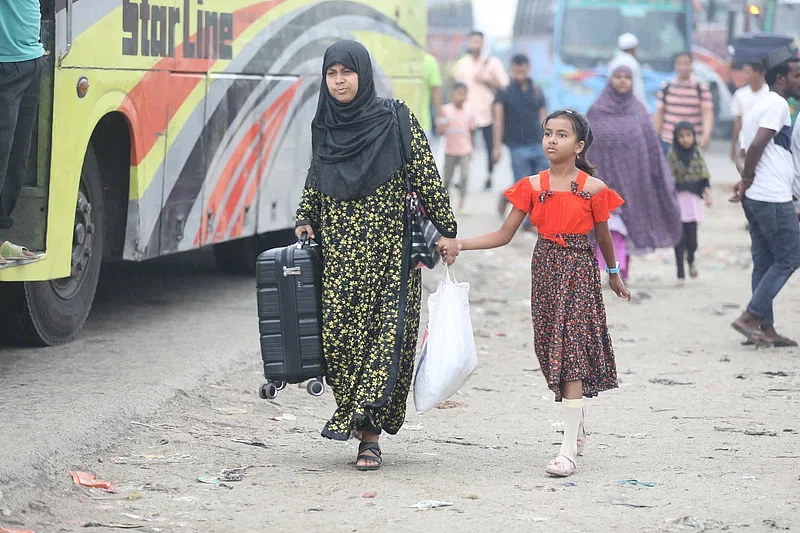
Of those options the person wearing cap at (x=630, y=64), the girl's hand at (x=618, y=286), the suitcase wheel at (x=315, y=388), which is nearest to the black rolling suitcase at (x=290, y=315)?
the suitcase wheel at (x=315, y=388)

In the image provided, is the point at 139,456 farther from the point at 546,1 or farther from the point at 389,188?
the point at 546,1

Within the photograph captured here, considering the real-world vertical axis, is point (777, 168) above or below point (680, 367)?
above

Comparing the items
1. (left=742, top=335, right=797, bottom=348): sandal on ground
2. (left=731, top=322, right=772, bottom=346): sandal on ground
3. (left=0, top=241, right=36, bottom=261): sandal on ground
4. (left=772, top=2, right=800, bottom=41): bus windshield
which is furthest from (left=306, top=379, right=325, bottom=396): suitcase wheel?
(left=772, top=2, right=800, bottom=41): bus windshield

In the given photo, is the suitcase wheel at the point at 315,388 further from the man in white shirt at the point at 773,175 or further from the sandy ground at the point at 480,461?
the man in white shirt at the point at 773,175

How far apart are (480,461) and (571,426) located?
46cm

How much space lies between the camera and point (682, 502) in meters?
4.91

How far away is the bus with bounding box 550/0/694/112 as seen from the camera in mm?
23875

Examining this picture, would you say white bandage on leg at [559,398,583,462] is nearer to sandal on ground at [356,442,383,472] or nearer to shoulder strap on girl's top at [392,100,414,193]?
sandal on ground at [356,442,383,472]

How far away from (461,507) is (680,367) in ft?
12.1

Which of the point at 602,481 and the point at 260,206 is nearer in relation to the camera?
the point at 602,481

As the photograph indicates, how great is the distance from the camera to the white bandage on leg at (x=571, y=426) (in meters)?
5.39

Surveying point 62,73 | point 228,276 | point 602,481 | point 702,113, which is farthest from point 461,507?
point 702,113

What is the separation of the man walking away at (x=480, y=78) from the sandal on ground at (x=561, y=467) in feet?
44.9

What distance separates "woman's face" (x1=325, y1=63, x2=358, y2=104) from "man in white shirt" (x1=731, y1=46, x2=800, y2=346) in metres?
3.84
